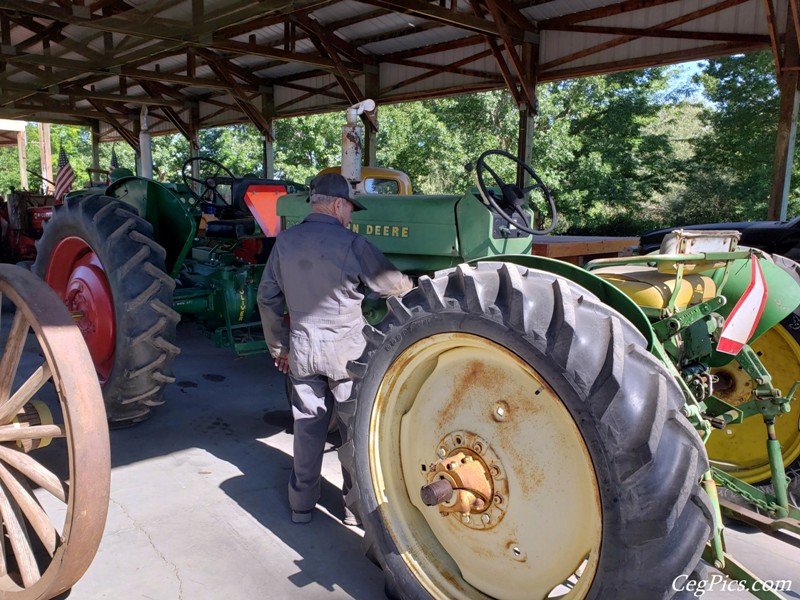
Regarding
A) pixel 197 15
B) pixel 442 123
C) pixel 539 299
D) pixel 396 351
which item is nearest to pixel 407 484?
pixel 396 351

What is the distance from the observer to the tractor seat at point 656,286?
237 cm

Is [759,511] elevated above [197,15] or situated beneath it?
situated beneath

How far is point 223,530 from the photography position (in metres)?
2.86

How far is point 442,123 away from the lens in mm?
19812

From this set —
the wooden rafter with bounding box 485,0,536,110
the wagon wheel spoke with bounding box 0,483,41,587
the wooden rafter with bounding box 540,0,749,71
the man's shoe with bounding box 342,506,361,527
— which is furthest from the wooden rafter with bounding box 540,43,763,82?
the wagon wheel spoke with bounding box 0,483,41,587

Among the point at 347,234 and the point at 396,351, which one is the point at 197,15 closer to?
the point at 347,234

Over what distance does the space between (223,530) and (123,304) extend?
4.98 ft

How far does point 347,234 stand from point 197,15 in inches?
331

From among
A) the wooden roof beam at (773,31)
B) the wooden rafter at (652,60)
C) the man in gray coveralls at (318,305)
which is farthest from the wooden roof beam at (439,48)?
the man in gray coveralls at (318,305)

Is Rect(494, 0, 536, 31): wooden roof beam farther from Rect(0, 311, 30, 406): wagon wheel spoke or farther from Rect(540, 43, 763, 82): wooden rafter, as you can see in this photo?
Rect(0, 311, 30, 406): wagon wheel spoke

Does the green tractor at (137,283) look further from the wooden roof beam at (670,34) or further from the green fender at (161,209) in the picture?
the wooden roof beam at (670,34)

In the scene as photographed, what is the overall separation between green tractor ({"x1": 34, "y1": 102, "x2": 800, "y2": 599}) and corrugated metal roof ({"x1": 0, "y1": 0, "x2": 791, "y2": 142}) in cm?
695

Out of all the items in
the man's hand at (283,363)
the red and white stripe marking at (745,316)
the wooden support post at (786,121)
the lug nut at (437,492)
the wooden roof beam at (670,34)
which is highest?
the wooden roof beam at (670,34)

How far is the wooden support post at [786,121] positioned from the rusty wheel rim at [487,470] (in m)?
8.19
